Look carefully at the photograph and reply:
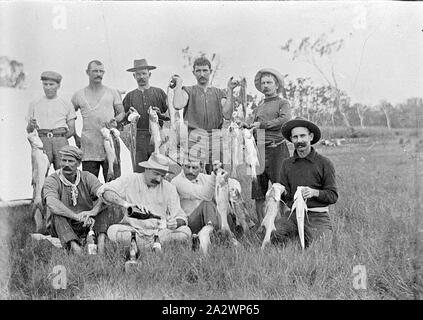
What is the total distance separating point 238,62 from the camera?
4.37 meters

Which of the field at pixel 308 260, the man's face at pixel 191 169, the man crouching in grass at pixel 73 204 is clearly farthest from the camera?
the man's face at pixel 191 169

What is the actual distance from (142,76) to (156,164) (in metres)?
0.67

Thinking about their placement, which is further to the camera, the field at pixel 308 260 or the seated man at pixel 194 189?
the seated man at pixel 194 189

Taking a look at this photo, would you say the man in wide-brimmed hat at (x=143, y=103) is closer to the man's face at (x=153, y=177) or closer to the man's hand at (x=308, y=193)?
the man's face at (x=153, y=177)

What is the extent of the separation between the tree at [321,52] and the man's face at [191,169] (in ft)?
3.57

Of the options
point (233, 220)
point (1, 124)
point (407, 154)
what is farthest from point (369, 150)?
point (1, 124)

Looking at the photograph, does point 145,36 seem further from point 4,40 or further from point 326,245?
point 326,245

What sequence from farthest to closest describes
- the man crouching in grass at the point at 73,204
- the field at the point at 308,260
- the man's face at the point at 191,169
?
the man's face at the point at 191,169 < the man crouching in grass at the point at 73,204 < the field at the point at 308,260

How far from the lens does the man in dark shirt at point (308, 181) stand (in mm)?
4301

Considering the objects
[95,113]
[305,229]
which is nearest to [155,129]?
[95,113]


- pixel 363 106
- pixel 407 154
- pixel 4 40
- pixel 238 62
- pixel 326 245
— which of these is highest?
pixel 4 40

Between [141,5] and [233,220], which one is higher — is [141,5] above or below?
above

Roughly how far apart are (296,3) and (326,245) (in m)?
1.82

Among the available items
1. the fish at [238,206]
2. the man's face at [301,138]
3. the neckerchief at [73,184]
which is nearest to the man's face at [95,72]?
the neckerchief at [73,184]
